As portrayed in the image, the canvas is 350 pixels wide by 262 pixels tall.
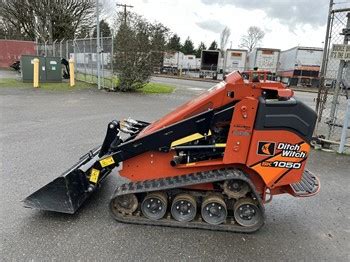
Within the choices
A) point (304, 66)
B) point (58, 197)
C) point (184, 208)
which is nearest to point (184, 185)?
point (184, 208)

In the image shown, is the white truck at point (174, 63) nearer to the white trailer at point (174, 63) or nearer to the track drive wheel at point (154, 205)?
the white trailer at point (174, 63)

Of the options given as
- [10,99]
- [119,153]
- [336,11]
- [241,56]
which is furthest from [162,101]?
[241,56]

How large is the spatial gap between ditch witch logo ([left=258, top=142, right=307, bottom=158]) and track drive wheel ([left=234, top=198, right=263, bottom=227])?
586 millimetres

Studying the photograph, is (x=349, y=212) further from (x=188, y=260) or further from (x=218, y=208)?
(x=188, y=260)

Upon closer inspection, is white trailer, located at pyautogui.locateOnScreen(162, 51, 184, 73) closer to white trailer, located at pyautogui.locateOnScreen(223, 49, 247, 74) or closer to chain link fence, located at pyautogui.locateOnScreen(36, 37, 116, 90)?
white trailer, located at pyautogui.locateOnScreen(223, 49, 247, 74)

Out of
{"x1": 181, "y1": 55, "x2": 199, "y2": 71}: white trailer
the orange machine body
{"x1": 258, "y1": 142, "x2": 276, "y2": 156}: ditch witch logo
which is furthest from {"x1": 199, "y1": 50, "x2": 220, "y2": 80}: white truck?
{"x1": 258, "y1": 142, "x2": 276, "y2": 156}: ditch witch logo

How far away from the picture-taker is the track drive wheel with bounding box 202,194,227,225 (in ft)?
12.0

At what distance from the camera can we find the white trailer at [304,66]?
2908cm

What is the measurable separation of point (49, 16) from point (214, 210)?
3194 centimetres

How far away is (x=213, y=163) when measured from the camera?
12.1 ft

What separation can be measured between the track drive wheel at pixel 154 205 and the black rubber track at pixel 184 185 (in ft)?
0.19

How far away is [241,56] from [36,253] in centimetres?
3181

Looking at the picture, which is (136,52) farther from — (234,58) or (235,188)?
(234,58)

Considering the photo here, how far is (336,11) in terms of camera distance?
681 centimetres
